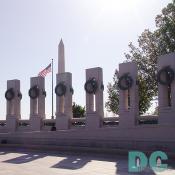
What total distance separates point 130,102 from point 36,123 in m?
8.82

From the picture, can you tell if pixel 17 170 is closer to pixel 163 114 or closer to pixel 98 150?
pixel 98 150

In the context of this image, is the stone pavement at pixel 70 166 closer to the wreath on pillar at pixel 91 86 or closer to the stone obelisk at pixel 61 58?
the wreath on pillar at pixel 91 86

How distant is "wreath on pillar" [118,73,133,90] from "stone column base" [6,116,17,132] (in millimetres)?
10972

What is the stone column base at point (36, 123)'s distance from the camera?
2928 centimetres

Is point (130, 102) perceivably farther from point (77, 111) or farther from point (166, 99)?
point (77, 111)

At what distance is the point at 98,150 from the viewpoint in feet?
72.8

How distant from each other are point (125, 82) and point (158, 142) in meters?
4.61

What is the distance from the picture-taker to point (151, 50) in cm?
3766

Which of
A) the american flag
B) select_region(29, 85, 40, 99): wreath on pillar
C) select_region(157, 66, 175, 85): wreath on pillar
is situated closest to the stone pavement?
select_region(157, 66, 175, 85): wreath on pillar

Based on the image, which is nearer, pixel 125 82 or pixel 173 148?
pixel 173 148

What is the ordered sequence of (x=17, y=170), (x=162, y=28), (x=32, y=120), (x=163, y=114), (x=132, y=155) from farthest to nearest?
(x=162, y=28)
(x=32, y=120)
(x=163, y=114)
(x=132, y=155)
(x=17, y=170)

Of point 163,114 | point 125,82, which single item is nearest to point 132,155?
point 163,114

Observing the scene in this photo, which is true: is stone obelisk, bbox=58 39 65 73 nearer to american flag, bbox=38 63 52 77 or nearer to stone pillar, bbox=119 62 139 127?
american flag, bbox=38 63 52 77

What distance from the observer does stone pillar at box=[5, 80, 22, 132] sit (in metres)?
31.1
